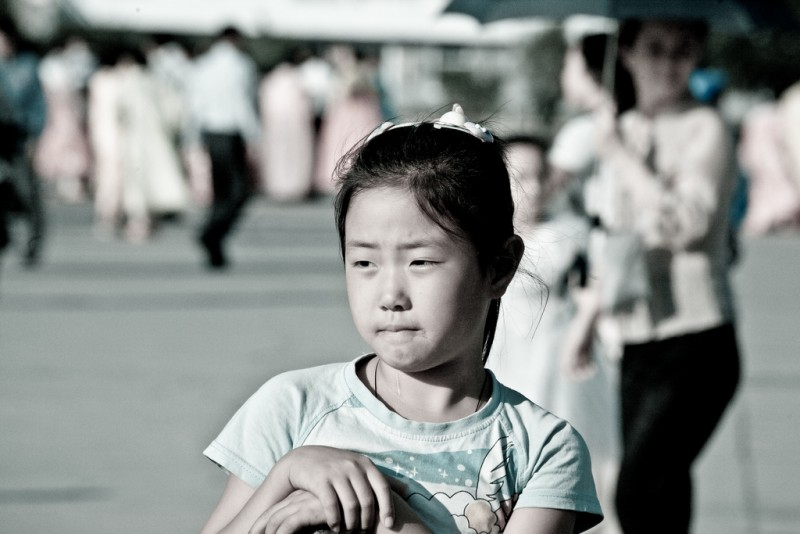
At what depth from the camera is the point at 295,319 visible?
988 centimetres

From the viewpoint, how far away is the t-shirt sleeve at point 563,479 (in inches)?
77.3

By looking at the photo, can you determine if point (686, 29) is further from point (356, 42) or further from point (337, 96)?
point (356, 42)

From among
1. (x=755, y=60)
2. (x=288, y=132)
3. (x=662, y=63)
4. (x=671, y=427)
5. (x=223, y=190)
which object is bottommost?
(x=671, y=427)

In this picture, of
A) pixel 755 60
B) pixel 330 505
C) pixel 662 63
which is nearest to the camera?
pixel 330 505

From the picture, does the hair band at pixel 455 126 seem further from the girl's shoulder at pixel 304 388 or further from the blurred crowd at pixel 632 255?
the blurred crowd at pixel 632 255

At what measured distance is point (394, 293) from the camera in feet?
6.25

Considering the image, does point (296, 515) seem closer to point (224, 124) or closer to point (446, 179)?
point (446, 179)

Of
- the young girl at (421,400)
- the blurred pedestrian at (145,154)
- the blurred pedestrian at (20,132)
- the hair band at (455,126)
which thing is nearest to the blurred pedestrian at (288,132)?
the blurred pedestrian at (145,154)

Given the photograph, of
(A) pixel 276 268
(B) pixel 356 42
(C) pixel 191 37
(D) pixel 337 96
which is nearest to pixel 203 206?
(D) pixel 337 96

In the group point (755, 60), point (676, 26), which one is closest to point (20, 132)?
point (676, 26)

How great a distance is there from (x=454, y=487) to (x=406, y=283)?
0.92ft

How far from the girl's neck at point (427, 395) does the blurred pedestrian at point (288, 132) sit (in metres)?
19.9

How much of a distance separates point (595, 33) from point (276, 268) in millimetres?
8154

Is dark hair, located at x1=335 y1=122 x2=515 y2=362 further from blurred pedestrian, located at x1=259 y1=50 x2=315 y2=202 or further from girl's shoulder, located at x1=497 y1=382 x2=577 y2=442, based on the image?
blurred pedestrian, located at x1=259 y1=50 x2=315 y2=202
